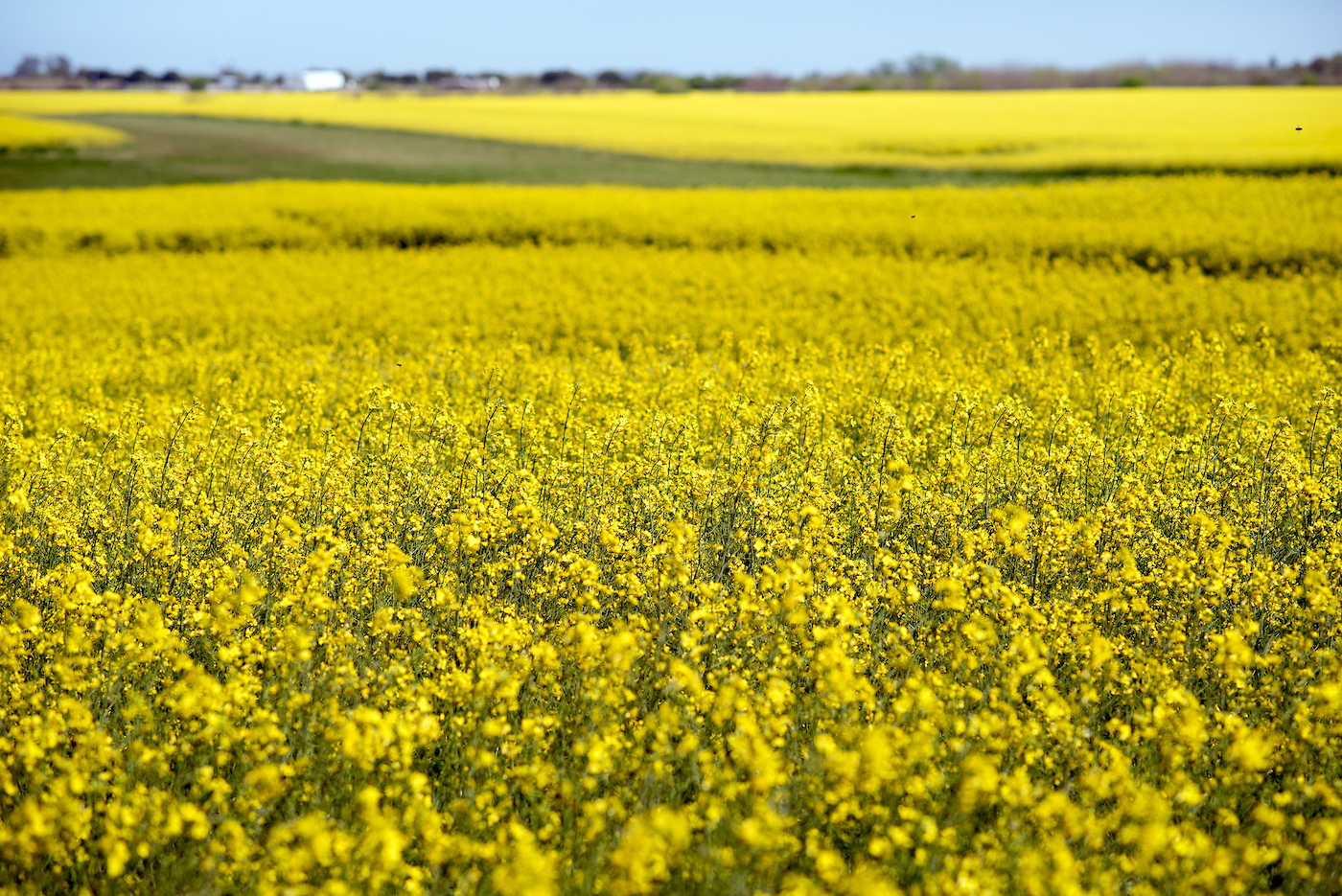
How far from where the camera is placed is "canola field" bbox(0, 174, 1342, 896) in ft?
12.6

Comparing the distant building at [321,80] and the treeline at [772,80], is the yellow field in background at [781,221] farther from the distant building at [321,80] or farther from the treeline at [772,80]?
the distant building at [321,80]

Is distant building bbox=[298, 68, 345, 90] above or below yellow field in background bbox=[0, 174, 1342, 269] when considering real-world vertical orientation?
above

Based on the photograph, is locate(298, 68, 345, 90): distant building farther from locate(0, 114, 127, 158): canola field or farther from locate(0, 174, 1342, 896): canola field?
locate(0, 174, 1342, 896): canola field

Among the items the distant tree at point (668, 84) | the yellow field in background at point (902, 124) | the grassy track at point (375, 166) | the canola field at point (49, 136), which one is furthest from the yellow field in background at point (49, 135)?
the distant tree at point (668, 84)

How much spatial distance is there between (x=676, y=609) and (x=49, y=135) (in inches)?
2251

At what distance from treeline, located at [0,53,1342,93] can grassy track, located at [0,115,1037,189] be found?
5873 centimetres

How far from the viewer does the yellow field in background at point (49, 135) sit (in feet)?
148

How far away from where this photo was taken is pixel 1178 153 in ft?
125

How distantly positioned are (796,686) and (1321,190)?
27682 millimetres

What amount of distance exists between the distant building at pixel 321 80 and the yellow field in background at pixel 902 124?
1672 inches

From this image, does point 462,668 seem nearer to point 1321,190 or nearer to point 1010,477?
point 1010,477

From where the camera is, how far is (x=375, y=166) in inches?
1769

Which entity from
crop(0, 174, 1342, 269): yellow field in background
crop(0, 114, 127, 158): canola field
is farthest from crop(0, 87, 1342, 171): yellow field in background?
crop(0, 114, 127, 158): canola field

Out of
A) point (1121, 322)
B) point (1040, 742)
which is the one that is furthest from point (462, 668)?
point (1121, 322)
